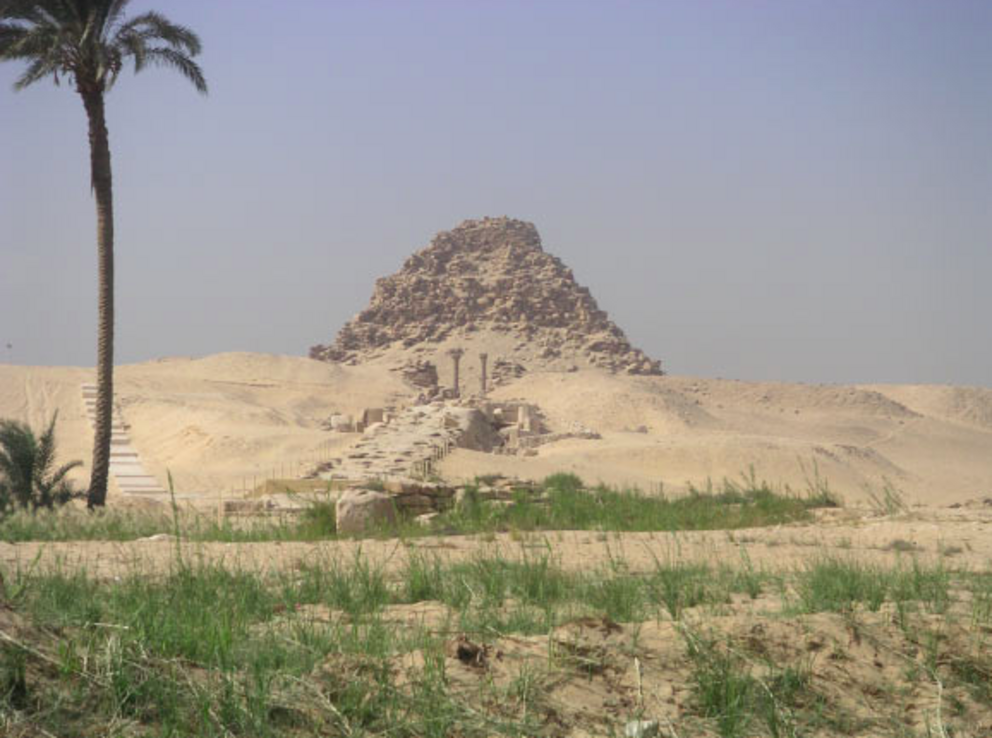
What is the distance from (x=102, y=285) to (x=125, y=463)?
11937 mm

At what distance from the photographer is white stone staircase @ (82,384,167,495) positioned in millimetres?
20891

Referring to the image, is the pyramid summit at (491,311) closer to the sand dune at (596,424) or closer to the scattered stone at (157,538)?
the sand dune at (596,424)

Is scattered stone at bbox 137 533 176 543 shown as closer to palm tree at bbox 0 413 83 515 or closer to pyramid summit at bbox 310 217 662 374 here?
palm tree at bbox 0 413 83 515

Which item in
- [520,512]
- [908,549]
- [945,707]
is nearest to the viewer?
[945,707]

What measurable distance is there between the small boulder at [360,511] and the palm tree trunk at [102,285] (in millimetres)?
6985

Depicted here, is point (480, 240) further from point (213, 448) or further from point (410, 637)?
point (410, 637)

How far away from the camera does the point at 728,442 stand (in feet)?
95.7

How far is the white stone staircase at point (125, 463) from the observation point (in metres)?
20.9

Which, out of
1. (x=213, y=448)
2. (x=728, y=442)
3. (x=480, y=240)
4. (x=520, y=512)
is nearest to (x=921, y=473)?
(x=728, y=442)

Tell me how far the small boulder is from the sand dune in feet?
16.8

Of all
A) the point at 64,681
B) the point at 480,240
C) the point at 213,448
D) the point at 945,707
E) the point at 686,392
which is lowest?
the point at 945,707

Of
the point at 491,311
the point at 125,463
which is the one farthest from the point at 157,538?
the point at 491,311

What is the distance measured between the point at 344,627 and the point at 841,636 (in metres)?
1.96

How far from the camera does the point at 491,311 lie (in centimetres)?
9900
